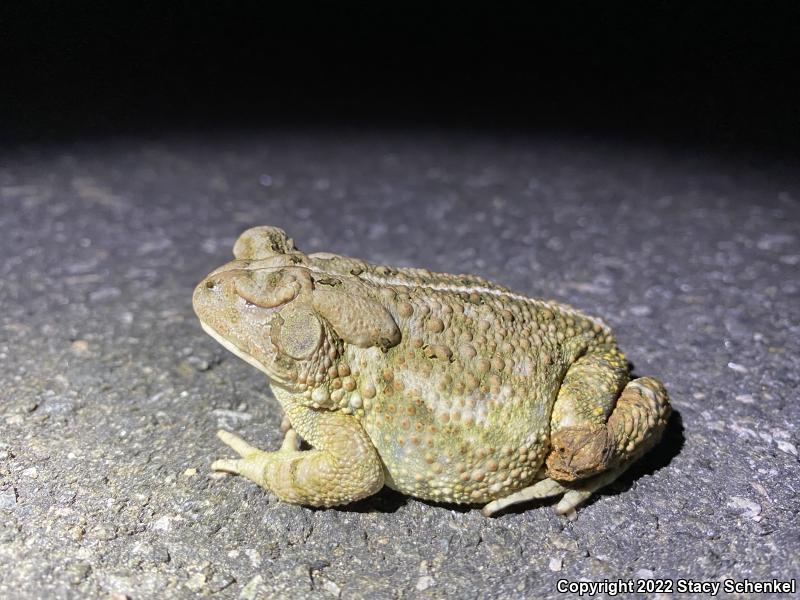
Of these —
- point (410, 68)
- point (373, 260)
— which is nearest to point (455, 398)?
point (373, 260)

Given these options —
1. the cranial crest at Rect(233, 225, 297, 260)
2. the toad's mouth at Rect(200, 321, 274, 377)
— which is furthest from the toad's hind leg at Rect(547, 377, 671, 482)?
the cranial crest at Rect(233, 225, 297, 260)

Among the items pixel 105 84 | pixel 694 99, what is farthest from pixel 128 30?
pixel 694 99

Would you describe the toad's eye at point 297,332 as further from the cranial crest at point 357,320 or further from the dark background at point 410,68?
the dark background at point 410,68

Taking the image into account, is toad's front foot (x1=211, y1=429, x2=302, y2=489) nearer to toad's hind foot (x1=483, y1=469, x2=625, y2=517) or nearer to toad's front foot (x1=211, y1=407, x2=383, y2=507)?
toad's front foot (x1=211, y1=407, x2=383, y2=507)

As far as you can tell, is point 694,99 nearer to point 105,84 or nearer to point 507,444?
point 105,84

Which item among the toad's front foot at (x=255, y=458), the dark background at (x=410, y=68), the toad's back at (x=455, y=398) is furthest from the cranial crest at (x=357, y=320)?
the dark background at (x=410, y=68)
